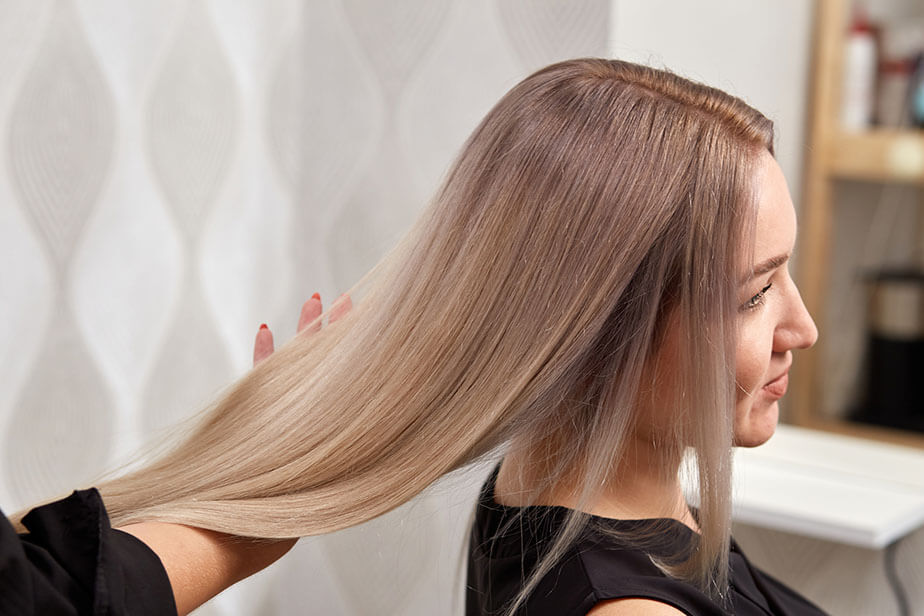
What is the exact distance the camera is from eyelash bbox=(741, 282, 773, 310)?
671 millimetres

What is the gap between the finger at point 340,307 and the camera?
81cm

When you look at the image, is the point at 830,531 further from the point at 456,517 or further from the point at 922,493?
the point at 456,517

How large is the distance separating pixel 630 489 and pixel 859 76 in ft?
2.97

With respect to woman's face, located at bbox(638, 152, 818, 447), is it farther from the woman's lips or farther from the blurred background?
the blurred background

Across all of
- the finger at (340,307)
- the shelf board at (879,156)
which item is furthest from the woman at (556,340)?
the shelf board at (879,156)

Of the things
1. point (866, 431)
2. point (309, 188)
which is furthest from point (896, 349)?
point (309, 188)

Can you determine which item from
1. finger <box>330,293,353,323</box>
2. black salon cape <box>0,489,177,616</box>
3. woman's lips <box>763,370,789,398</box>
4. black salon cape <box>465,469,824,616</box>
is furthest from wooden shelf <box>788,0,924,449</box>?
black salon cape <box>0,489,177,616</box>

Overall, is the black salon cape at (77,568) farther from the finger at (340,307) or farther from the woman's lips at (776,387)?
the woman's lips at (776,387)

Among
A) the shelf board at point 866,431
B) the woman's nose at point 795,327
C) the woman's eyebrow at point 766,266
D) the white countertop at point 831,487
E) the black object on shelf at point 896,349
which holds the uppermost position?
the woman's eyebrow at point 766,266

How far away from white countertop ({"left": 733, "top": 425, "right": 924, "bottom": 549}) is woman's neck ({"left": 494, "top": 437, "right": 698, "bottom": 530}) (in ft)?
1.66

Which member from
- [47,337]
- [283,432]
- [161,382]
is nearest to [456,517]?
[161,382]

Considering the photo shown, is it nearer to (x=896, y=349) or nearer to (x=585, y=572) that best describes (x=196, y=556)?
(x=585, y=572)

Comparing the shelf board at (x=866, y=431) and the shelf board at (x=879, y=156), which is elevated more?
the shelf board at (x=879, y=156)

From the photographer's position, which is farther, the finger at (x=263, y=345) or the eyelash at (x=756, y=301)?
the finger at (x=263, y=345)
